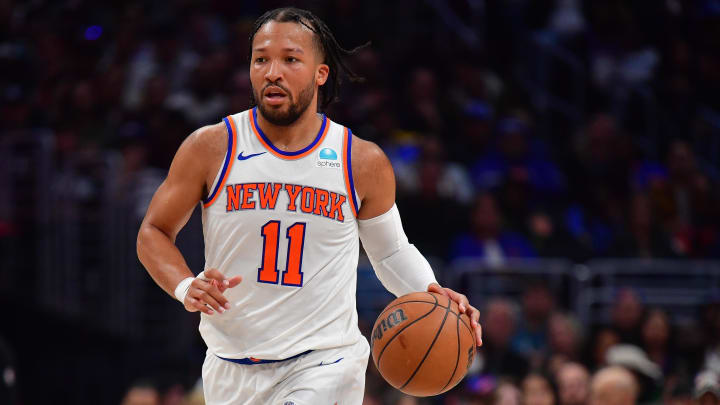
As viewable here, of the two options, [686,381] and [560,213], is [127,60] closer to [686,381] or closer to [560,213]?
[560,213]

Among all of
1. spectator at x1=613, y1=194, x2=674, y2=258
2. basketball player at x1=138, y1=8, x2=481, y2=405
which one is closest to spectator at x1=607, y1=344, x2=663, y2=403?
spectator at x1=613, y1=194, x2=674, y2=258

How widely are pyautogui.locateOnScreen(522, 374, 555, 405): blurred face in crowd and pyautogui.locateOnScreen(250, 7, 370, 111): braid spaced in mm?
3386

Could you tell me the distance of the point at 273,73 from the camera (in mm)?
3930

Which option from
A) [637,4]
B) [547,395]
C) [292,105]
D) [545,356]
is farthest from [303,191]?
[637,4]

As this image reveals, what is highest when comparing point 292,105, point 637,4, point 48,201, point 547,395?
point 637,4

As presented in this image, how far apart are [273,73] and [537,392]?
A: 4019mm

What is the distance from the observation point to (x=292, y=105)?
4.01 metres

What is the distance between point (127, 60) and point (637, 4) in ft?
20.7

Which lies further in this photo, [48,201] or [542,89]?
[542,89]

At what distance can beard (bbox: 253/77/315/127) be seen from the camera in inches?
157

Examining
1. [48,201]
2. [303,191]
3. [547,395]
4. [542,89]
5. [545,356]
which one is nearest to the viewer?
[303,191]

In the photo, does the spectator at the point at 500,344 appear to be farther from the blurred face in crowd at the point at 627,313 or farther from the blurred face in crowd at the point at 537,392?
the blurred face in crowd at the point at 627,313

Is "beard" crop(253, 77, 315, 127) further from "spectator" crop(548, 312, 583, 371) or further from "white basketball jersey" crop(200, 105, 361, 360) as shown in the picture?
"spectator" crop(548, 312, 583, 371)

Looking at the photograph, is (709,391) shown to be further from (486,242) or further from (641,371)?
(486,242)
